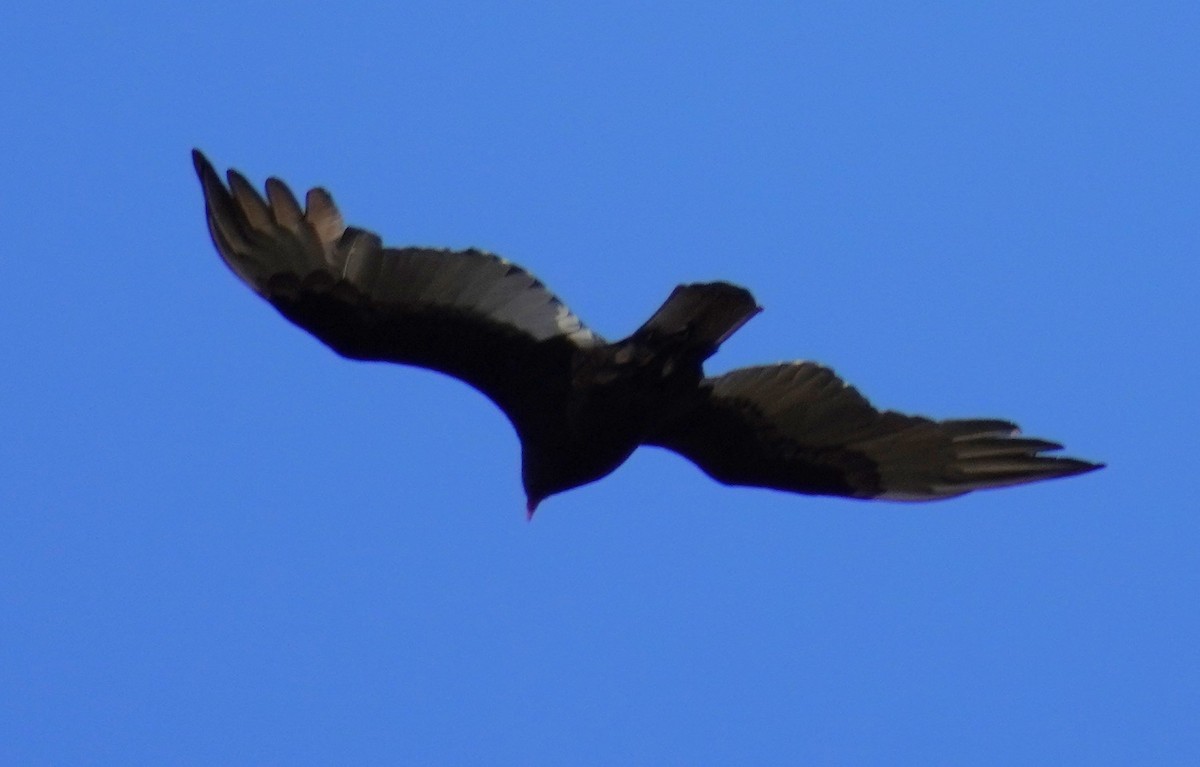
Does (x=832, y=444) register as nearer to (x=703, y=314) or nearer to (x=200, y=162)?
(x=703, y=314)

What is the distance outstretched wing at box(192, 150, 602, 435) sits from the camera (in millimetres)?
9758

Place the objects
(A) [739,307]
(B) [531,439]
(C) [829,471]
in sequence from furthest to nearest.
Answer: (C) [829,471]
(B) [531,439]
(A) [739,307]

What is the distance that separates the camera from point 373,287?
9.85 meters

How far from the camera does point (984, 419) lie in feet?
35.6

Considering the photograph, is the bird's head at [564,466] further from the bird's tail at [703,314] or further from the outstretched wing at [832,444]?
the bird's tail at [703,314]

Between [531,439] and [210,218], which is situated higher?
[210,218]

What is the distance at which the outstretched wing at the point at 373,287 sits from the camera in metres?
9.76

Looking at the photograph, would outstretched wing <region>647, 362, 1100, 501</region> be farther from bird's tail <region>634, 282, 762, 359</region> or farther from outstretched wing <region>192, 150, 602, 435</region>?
outstretched wing <region>192, 150, 602, 435</region>

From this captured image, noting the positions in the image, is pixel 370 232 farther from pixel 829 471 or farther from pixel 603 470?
pixel 829 471

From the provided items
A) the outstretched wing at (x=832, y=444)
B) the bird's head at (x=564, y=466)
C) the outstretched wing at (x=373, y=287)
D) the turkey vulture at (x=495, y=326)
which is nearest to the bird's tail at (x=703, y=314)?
the turkey vulture at (x=495, y=326)

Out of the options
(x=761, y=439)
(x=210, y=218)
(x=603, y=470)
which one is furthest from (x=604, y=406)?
(x=210, y=218)

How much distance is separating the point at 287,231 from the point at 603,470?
2.00 m

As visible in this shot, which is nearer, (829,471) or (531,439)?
(531,439)

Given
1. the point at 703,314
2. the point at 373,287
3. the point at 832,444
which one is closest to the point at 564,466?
the point at 703,314
